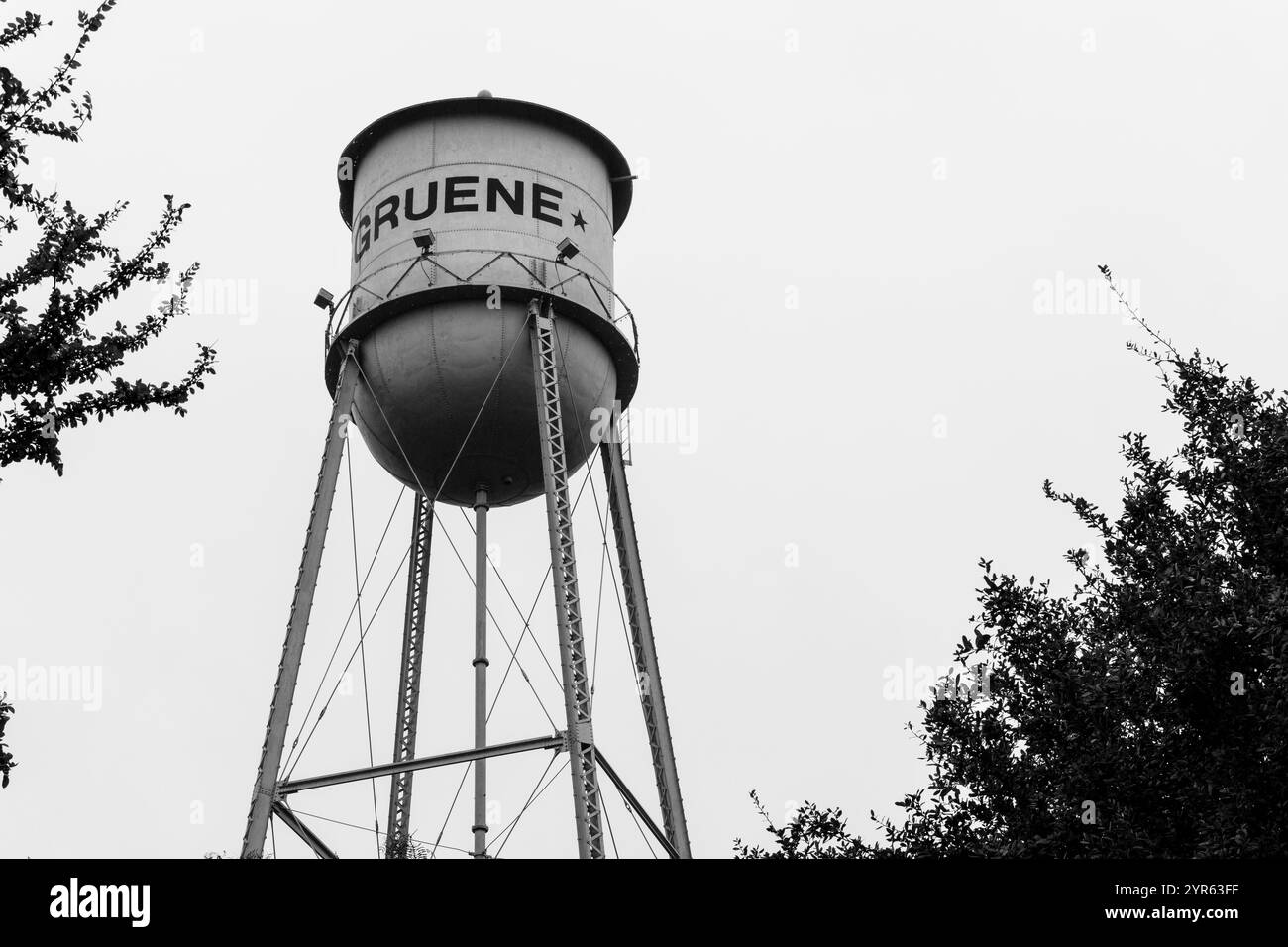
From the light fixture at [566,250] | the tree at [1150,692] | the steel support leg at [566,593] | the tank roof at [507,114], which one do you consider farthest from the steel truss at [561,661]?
the tree at [1150,692]

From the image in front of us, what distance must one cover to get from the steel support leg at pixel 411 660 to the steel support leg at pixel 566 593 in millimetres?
2770

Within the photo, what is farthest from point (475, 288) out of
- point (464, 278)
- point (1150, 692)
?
point (1150, 692)

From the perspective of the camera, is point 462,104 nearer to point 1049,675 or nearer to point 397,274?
point 397,274

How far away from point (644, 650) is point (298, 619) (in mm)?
4692

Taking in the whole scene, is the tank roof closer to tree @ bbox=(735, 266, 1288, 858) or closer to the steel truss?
the steel truss

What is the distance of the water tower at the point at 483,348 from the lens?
70.4 feet

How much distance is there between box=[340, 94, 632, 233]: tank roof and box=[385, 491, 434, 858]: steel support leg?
13.8 feet

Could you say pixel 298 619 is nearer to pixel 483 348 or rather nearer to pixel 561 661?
pixel 561 661

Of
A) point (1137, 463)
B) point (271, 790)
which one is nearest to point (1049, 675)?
point (1137, 463)

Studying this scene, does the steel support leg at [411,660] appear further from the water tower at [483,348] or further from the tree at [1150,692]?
the tree at [1150,692]

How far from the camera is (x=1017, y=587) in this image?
13.3 meters

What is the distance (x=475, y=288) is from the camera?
21.5 meters

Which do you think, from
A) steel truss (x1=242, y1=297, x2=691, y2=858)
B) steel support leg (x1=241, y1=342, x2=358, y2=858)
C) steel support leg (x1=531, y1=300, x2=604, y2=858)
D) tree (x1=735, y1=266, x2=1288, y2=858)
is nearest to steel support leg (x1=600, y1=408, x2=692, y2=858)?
steel truss (x1=242, y1=297, x2=691, y2=858)
